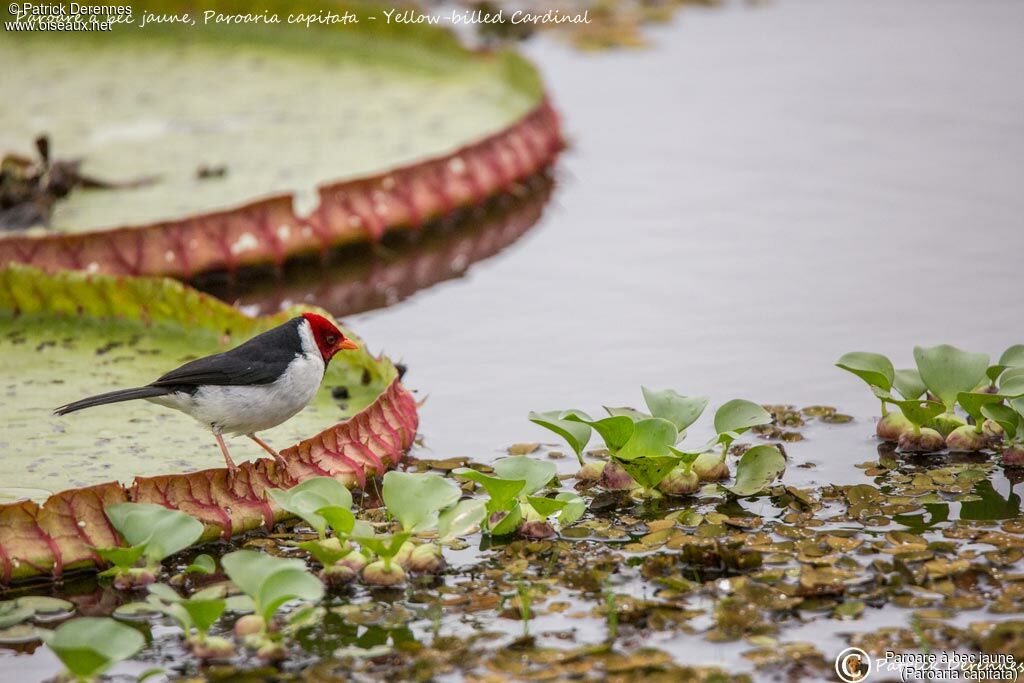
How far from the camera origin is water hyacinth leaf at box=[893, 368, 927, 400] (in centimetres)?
374

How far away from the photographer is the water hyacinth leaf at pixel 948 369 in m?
3.63

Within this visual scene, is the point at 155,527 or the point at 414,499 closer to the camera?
the point at 155,527

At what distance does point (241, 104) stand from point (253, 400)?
3586 millimetres

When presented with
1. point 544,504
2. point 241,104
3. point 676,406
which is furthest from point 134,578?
point 241,104

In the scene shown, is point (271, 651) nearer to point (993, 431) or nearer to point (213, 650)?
point (213, 650)

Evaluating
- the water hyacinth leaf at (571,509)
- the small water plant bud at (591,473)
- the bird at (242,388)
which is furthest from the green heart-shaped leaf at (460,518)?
the bird at (242,388)

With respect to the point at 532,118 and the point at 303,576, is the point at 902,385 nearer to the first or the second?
the point at 303,576

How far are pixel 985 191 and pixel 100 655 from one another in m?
4.39

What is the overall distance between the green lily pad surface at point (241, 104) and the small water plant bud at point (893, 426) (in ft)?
8.25

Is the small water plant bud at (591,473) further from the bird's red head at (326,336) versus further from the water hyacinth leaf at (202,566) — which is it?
the water hyacinth leaf at (202,566)

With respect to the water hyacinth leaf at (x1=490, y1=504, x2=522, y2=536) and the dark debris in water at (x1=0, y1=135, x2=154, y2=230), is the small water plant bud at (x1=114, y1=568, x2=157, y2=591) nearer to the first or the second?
the water hyacinth leaf at (x1=490, y1=504, x2=522, y2=536)

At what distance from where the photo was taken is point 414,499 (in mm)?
3197

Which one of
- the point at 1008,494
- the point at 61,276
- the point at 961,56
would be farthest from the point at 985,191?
the point at 61,276
